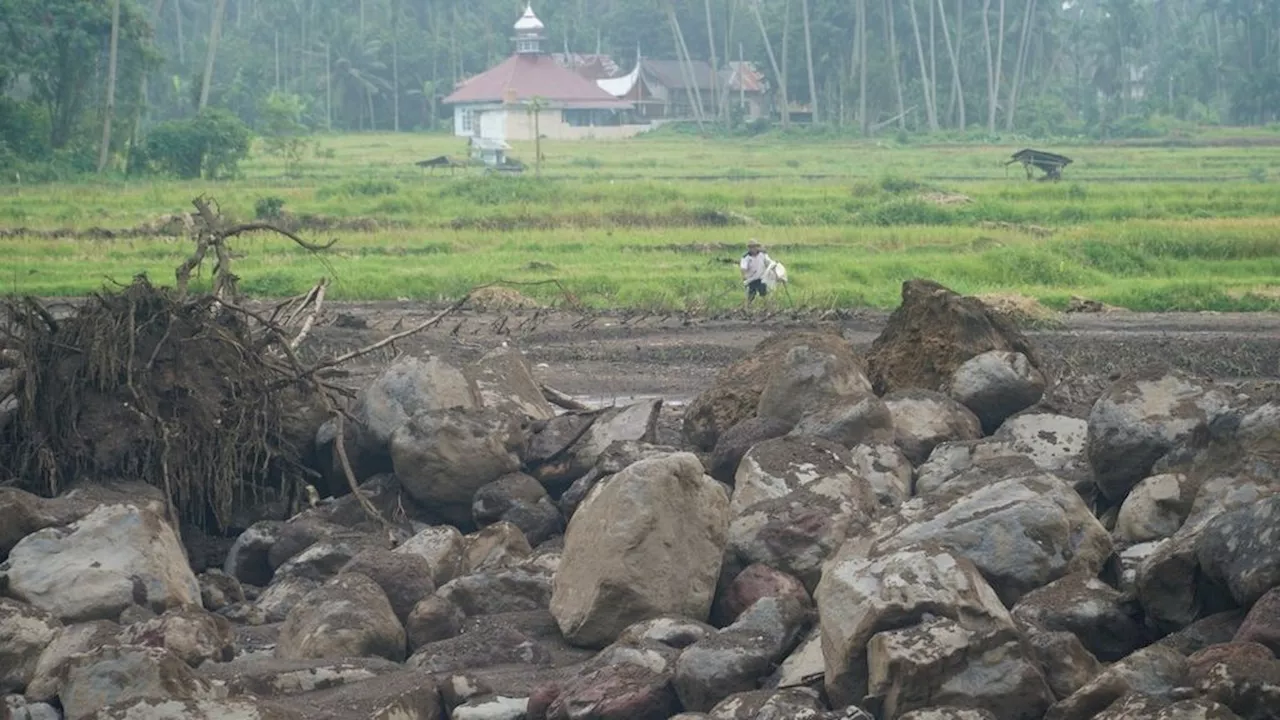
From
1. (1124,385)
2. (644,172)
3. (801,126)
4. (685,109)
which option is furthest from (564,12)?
(1124,385)

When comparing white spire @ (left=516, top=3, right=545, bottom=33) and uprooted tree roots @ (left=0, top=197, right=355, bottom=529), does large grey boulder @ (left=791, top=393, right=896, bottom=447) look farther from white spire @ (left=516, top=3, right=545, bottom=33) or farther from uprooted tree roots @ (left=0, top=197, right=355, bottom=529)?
white spire @ (left=516, top=3, right=545, bottom=33)

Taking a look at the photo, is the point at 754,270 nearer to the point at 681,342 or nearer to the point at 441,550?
the point at 681,342

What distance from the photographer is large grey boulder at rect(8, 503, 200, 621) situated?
9836mm

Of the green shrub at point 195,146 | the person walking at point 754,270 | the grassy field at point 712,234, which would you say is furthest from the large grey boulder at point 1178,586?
the green shrub at point 195,146

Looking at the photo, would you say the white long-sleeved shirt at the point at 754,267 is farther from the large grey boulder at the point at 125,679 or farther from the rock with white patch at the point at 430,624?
the large grey boulder at the point at 125,679

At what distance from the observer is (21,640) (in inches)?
361

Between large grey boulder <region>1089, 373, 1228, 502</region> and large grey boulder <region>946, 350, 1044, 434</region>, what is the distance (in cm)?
139

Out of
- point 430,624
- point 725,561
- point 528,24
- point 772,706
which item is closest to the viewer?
point 772,706

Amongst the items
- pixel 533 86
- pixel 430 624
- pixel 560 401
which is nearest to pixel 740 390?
pixel 560 401

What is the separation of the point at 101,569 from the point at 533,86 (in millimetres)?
69799

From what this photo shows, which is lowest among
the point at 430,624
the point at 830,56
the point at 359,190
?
the point at 430,624

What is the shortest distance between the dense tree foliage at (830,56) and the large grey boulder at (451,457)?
56.1m

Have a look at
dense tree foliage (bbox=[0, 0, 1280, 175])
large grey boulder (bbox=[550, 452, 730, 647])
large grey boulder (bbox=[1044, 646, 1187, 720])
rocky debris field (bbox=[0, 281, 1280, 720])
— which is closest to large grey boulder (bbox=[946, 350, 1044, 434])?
rocky debris field (bbox=[0, 281, 1280, 720])

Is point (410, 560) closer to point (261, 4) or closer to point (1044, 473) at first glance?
point (1044, 473)
